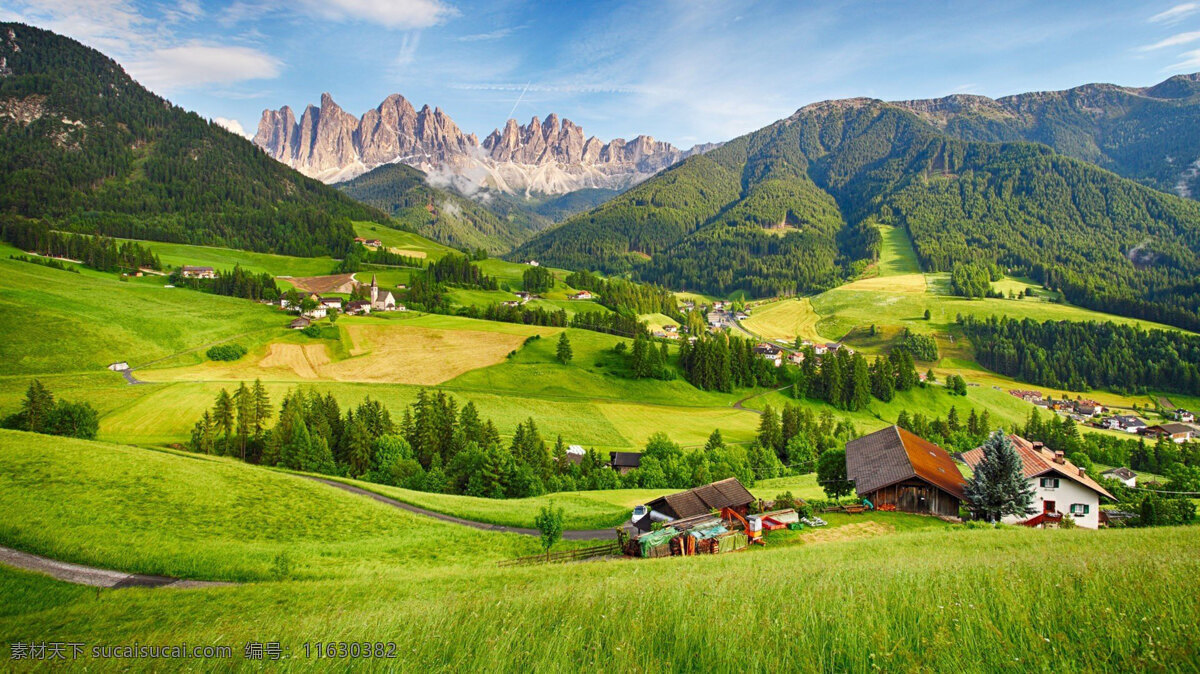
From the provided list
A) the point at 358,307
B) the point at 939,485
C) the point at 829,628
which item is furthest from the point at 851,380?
the point at 358,307

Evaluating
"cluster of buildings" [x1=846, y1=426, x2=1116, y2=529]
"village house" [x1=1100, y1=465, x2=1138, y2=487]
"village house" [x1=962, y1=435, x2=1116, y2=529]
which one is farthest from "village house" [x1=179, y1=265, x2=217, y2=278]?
"village house" [x1=1100, y1=465, x2=1138, y2=487]

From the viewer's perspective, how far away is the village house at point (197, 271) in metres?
147

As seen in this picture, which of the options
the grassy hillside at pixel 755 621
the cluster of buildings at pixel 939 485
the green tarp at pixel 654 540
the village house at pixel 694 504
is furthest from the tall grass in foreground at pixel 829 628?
the cluster of buildings at pixel 939 485

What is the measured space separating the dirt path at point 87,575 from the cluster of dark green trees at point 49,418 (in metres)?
48.0

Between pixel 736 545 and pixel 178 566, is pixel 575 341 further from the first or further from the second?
pixel 178 566

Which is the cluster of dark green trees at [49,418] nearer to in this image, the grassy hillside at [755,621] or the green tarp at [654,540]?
the grassy hillside at [755,621]

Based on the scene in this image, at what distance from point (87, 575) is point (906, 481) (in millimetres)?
43225

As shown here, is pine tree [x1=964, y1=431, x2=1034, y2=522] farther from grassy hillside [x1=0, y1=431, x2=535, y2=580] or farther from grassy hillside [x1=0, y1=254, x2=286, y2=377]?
grassy hillside [x1=0, y1=254, x2=286, y2=377]

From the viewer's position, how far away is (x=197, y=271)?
15000cm

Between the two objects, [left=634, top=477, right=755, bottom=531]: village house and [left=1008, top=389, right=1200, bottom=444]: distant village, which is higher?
[left=634, top=477, right=755, bottom=531]: village house

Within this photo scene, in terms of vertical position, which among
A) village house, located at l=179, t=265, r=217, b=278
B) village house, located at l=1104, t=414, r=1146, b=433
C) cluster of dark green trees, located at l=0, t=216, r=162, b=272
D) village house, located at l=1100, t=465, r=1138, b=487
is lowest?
village house, located at l=1104, t=414, r=1146, b=433

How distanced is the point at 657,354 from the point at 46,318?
109m

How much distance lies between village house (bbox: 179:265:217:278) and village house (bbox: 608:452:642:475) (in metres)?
138

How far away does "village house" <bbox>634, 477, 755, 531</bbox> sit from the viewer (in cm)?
3662
